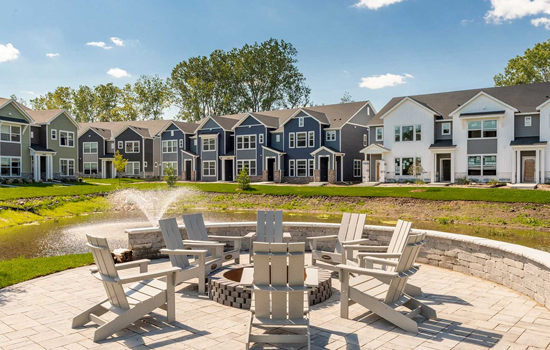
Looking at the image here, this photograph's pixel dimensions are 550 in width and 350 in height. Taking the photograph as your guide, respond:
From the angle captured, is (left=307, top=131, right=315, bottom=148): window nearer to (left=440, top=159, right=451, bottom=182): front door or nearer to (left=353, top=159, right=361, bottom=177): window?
(left=353, top=159, right=361, bottom=177): window

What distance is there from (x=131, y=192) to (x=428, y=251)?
86.4 ft

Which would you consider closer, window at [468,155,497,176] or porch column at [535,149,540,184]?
porch column at [535,149,540,184]

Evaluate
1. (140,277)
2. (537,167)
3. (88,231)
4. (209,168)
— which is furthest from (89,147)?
(140,277)

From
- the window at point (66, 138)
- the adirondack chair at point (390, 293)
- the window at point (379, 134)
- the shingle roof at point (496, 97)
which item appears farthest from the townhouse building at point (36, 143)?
the adirondack chair at point (390, 293)

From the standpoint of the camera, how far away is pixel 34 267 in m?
8.27

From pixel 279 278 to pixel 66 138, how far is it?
4121 centimetres

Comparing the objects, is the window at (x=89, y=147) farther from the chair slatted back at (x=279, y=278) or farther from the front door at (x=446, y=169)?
the chair slatted back at (x=279, y=278)

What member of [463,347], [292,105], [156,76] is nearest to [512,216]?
[463,347]

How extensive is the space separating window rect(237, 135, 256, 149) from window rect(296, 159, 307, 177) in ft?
16.0

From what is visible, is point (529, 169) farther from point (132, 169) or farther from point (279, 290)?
point (132, 169)

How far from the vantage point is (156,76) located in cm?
6719

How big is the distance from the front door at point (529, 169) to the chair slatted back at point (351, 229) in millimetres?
26602

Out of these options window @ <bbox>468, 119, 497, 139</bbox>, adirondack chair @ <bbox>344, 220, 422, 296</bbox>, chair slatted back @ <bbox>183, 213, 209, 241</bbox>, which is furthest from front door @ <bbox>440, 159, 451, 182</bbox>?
chair slatted back @ <bbox>183, 213, 209, 241</bbox>

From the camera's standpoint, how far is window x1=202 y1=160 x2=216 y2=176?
44.2 m
